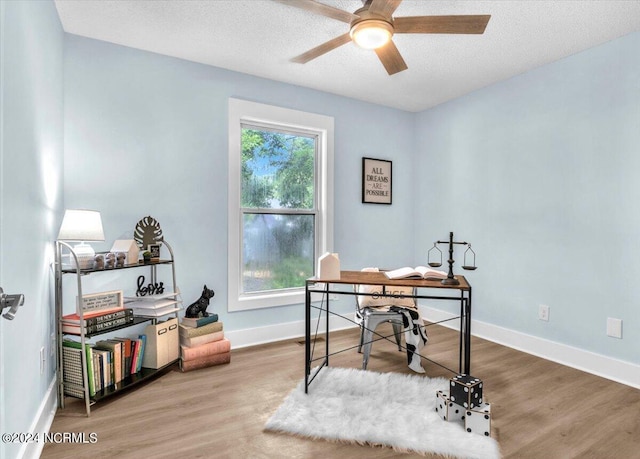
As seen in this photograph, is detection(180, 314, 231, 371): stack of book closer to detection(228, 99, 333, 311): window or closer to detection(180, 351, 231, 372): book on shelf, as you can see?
detection(180, 351, 231, 372): book on shelf

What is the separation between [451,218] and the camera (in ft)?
13.3

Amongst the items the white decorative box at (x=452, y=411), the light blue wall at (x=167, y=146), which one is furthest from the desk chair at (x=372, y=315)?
the light blue wall at (x=167, y=146)

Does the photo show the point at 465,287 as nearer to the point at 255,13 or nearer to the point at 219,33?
the point at 255,13

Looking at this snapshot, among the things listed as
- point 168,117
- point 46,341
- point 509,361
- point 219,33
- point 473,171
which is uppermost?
point 219,33

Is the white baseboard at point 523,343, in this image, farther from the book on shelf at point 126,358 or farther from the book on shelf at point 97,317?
the book on shelf at point 97,317

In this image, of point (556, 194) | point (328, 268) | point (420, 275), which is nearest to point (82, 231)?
point (328, 268)

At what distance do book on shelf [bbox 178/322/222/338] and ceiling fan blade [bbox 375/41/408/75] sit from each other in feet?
7.53

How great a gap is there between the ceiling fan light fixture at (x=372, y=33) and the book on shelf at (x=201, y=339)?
2314 mm

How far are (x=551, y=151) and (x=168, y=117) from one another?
126 inches

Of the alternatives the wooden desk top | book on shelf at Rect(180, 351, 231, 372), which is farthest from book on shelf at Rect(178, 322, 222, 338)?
the wooden desk top

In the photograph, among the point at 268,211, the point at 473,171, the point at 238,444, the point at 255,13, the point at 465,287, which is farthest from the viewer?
the point at 473,171

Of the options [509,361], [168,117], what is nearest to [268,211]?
[168,117]

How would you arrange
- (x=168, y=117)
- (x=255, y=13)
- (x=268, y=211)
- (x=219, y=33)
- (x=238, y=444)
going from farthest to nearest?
(x=268, y=211) → (x=168, y=117) → (x=219, y=33) → (x=255, y=13) → (x=238, y=444)

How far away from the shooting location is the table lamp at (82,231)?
218 cm
